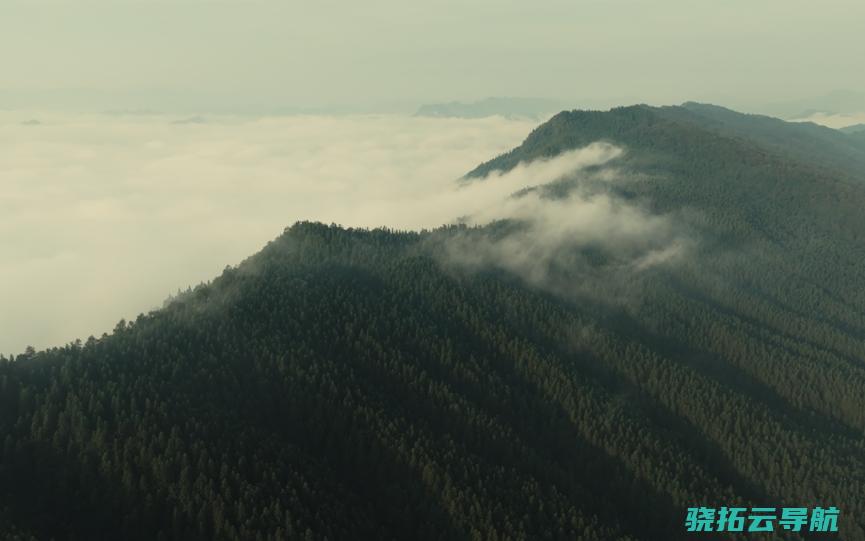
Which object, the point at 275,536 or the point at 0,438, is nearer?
the point at 275,536

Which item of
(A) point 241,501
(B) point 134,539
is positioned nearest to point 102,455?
(B) point 134,539

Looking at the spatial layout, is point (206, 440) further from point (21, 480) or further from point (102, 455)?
point (21, 480)

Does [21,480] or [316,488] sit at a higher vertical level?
[21,480]

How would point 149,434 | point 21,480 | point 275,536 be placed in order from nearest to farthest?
point 275,536 → point 21,480 → point 149,434

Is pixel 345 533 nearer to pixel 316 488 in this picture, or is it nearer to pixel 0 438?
pixel 316 488

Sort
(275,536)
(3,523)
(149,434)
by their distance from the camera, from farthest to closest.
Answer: (149,434), (275,536), (3,523)

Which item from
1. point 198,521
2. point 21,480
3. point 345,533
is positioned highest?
point 21,480

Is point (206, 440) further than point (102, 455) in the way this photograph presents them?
Yes

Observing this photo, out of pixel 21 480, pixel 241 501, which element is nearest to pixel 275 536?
pixel 241 501

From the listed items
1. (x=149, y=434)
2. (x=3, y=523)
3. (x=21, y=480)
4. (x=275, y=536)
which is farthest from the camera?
(x=149, y=434)
